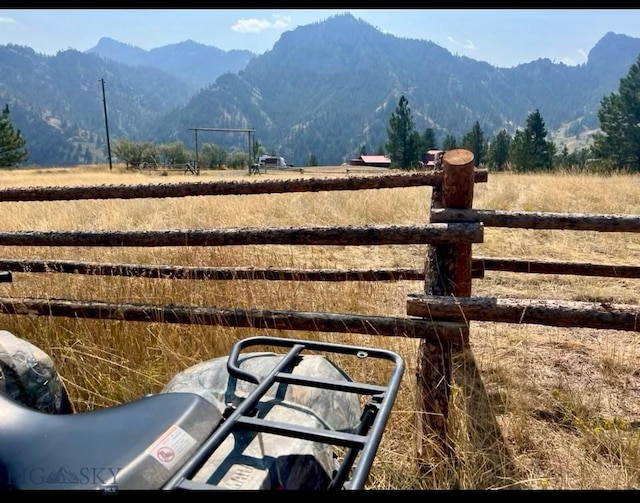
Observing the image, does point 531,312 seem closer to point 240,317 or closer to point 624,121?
point 240,317

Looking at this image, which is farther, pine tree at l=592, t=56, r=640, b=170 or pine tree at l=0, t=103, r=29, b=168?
pine tree at l=592, t=56, r=640, b=170

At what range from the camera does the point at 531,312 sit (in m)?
2.09

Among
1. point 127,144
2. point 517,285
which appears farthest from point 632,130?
point 127,144

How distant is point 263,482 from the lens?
1.16 meters

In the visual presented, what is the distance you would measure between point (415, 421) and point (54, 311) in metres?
2.30

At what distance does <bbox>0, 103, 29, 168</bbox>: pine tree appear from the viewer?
43375 mm

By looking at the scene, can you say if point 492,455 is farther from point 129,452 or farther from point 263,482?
point 129,452

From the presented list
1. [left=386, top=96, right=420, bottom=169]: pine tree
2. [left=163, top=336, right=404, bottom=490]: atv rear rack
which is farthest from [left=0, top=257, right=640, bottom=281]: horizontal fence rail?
[left=386, top=96, right=420, bottom=169]: pine tree

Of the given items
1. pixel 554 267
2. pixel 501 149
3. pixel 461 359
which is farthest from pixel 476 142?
pixel 461 359

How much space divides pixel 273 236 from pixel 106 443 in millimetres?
1845

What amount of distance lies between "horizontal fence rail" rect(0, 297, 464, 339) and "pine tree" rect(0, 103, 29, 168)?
49.3 meters

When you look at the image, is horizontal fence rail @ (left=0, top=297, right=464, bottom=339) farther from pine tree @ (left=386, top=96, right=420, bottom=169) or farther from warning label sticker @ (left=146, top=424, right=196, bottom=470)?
pine tree @ (left=386, top=96, right=420, bottom=169)

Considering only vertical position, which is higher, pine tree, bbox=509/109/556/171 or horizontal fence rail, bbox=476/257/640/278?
pine tree, bbox=509/109/556/171

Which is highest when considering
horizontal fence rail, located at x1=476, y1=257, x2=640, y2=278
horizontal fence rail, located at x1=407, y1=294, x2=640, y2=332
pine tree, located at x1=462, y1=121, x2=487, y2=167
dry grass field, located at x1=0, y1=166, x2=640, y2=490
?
pine tree, located at x1=462, y1=121, x2=487, y2=167
